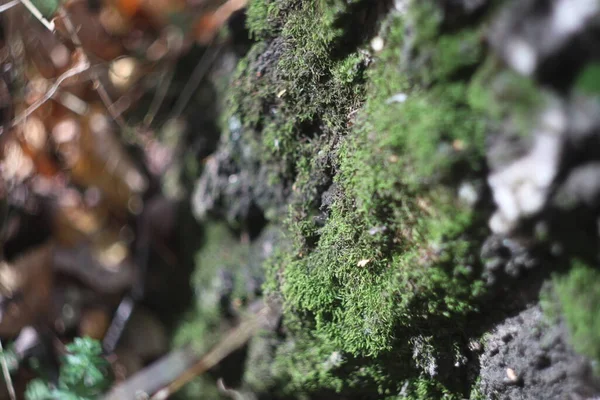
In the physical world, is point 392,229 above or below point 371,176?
below

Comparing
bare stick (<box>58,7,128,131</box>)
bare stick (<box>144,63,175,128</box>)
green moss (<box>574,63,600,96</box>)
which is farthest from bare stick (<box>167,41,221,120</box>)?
green moss (<box>574,63,600,96</box>)

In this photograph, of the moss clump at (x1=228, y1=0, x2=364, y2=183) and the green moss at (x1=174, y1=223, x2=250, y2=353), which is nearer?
the moss clump at (x1=228, y1=0, x2=364, y2=183)

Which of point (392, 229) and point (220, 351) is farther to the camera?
point (220, 351)

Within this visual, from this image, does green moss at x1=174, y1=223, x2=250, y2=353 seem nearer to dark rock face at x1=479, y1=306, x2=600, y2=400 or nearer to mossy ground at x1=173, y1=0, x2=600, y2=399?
mossy ground at x1=173, y1=0, x2=600, y2=399

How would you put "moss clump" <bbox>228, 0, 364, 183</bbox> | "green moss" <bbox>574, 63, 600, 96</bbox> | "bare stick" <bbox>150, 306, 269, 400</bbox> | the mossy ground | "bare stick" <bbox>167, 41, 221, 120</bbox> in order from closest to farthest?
"green moss" <bbox>574, 63, 600, 96</bbox>, the mossy ground, "moss clump" <bbox>228, 0, 364, 183</bbox>, "bare stick" <bbox>150, 306, 269, 400</bbox>, "bare stick" <bbox>167, 41, 221, 120</bbox>

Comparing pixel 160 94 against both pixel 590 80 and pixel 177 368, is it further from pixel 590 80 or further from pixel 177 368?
pixel 590 80

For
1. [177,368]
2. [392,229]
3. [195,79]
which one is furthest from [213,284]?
[392,229]
